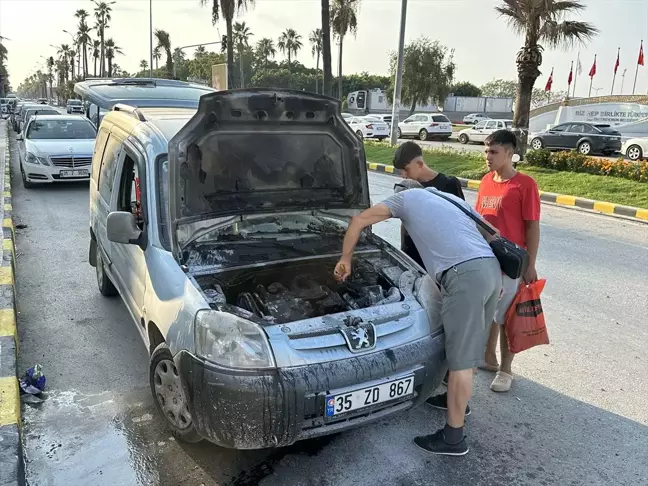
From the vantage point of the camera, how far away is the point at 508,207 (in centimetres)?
351

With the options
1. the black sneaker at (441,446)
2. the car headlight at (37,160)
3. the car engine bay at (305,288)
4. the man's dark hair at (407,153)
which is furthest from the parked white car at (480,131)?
the black sneaker at (441,446)

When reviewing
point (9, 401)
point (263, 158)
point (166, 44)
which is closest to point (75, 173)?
point (263, 158)

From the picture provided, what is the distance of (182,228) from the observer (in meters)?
3.28

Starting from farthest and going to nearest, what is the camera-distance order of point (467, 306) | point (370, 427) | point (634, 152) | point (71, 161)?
point (634, 152), point (71, 161), point (370, 427), point (467, 306)

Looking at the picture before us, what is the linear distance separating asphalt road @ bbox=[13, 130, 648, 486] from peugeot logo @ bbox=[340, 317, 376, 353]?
738 mm

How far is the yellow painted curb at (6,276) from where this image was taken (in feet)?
15.9

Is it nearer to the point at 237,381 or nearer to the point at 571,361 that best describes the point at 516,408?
the point at 571,361

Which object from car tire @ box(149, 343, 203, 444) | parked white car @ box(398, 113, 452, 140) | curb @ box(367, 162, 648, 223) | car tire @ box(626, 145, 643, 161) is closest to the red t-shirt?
car tire @ box(149, 343, 203, 444)

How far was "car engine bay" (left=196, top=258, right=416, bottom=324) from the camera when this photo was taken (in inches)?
123

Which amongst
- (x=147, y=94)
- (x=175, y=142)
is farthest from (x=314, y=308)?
(x=147, y=94)

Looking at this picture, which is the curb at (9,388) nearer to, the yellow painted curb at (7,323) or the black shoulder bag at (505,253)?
the yellow painted curb at (7,323)

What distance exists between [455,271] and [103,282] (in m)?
3.63

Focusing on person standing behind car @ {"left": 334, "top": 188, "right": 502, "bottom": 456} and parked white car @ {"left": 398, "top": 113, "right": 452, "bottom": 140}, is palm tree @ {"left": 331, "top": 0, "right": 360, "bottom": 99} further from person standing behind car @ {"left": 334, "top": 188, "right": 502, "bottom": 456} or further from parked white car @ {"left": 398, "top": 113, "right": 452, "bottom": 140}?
person standing behind car @ {"left": 334, "top": 188, "right": 502, "bottom": 456}

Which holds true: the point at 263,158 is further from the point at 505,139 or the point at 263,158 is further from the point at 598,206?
the point at 598,206
